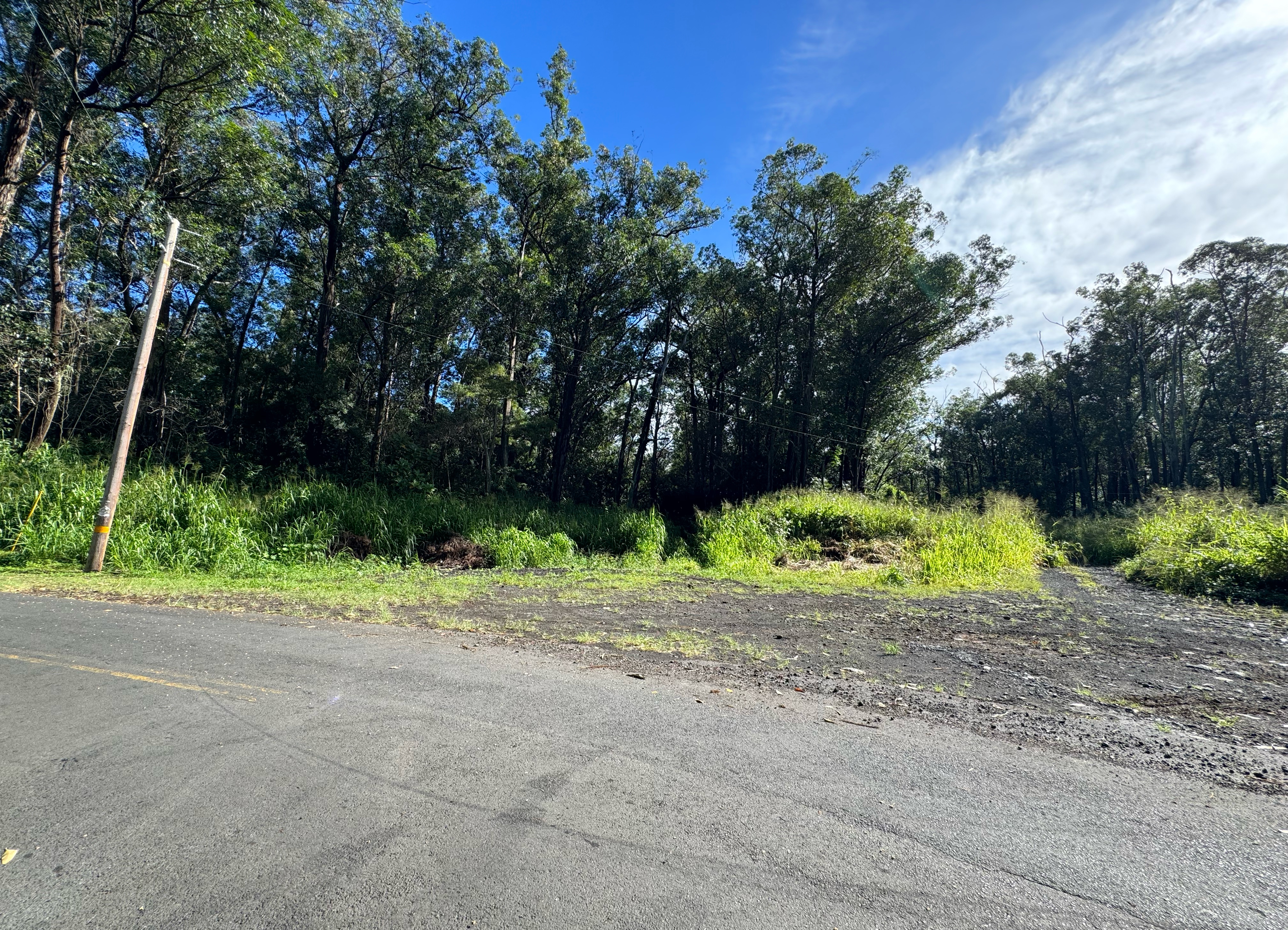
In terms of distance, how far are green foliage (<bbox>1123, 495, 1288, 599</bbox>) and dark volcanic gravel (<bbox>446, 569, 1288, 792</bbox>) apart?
1.52m

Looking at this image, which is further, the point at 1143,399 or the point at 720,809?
the point at 1143,399

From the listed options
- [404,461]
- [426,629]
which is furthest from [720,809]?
[404,461]

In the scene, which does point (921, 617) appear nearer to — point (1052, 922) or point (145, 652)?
point (1052, 922)

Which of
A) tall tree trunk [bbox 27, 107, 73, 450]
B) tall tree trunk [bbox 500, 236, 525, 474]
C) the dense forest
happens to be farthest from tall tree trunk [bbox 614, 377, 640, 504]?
tall tree trunk [bbox 27, 107, 73, 450]

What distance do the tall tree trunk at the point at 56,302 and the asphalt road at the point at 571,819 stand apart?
42.5 ft

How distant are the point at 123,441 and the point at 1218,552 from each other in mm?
19885

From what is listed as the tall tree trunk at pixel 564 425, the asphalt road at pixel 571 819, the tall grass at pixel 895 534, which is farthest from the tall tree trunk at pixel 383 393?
the asphalt road at pixel 571 819

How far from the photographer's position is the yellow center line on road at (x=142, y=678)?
3.62 meters

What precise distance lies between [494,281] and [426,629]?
58.5 ft

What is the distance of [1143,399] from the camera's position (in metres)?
36.5

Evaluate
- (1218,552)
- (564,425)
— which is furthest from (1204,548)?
→ (564,425)

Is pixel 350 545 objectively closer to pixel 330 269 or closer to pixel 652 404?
pixel 330 269

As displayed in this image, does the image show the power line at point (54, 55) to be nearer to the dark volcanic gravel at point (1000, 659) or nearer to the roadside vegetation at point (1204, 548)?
the dark volcanic gravel at point (1000, 659)

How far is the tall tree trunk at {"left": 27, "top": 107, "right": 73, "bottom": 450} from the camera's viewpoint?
487 inches
